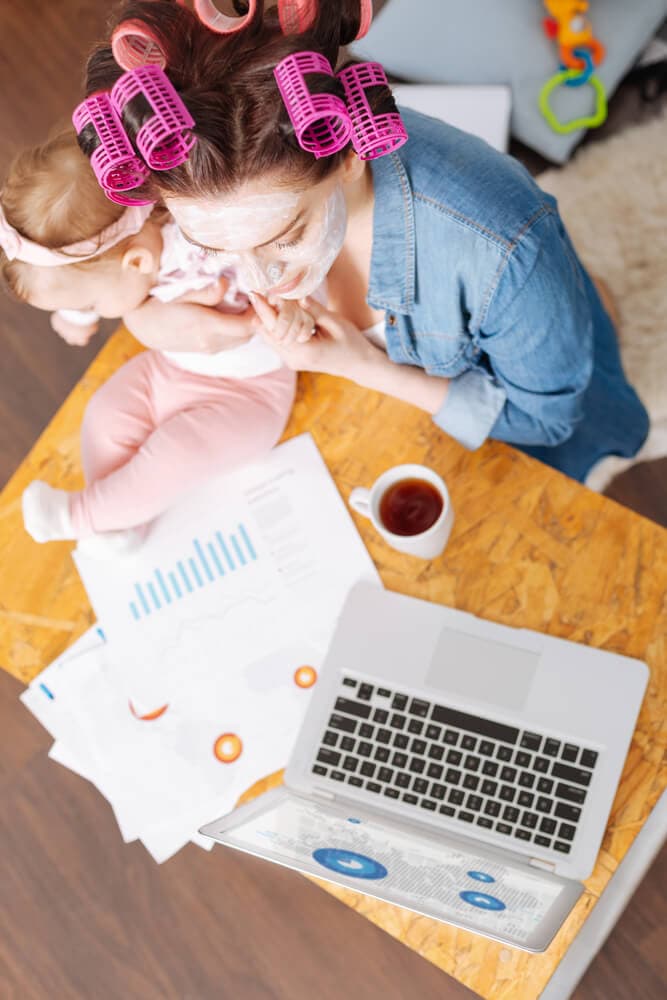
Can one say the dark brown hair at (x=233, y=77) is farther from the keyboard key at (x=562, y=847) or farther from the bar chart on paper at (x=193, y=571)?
the keyboard key at (x=562, y=847)

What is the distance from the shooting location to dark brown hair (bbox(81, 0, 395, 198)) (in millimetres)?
666

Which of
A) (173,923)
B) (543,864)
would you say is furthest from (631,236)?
(173,923)

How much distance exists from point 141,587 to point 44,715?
193 mm

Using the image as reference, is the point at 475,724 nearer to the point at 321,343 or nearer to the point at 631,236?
the point at 321,343

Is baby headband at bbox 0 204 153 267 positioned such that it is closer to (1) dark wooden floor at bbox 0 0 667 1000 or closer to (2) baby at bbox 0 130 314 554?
(2) baby at bbox 0 130 314 554

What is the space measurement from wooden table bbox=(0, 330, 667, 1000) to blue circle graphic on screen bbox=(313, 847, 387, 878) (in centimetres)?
9

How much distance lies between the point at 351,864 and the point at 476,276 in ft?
1.97

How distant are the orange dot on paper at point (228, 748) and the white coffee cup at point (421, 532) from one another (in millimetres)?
293

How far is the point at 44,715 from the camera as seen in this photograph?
1079 mm

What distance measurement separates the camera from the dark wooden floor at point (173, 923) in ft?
4.93

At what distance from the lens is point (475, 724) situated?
95 cm

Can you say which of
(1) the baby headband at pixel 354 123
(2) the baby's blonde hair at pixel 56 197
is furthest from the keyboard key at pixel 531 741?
(2) the baby's blonde hair at pixel 56 197

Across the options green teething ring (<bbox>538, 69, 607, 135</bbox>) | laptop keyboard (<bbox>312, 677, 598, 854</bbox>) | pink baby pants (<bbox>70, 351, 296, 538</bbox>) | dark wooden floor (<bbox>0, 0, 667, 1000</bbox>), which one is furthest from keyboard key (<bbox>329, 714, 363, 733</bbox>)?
green teething ring (<bbox>538, 69, 607, 135</bbox>)

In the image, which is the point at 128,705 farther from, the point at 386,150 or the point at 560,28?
the point at 560,28
